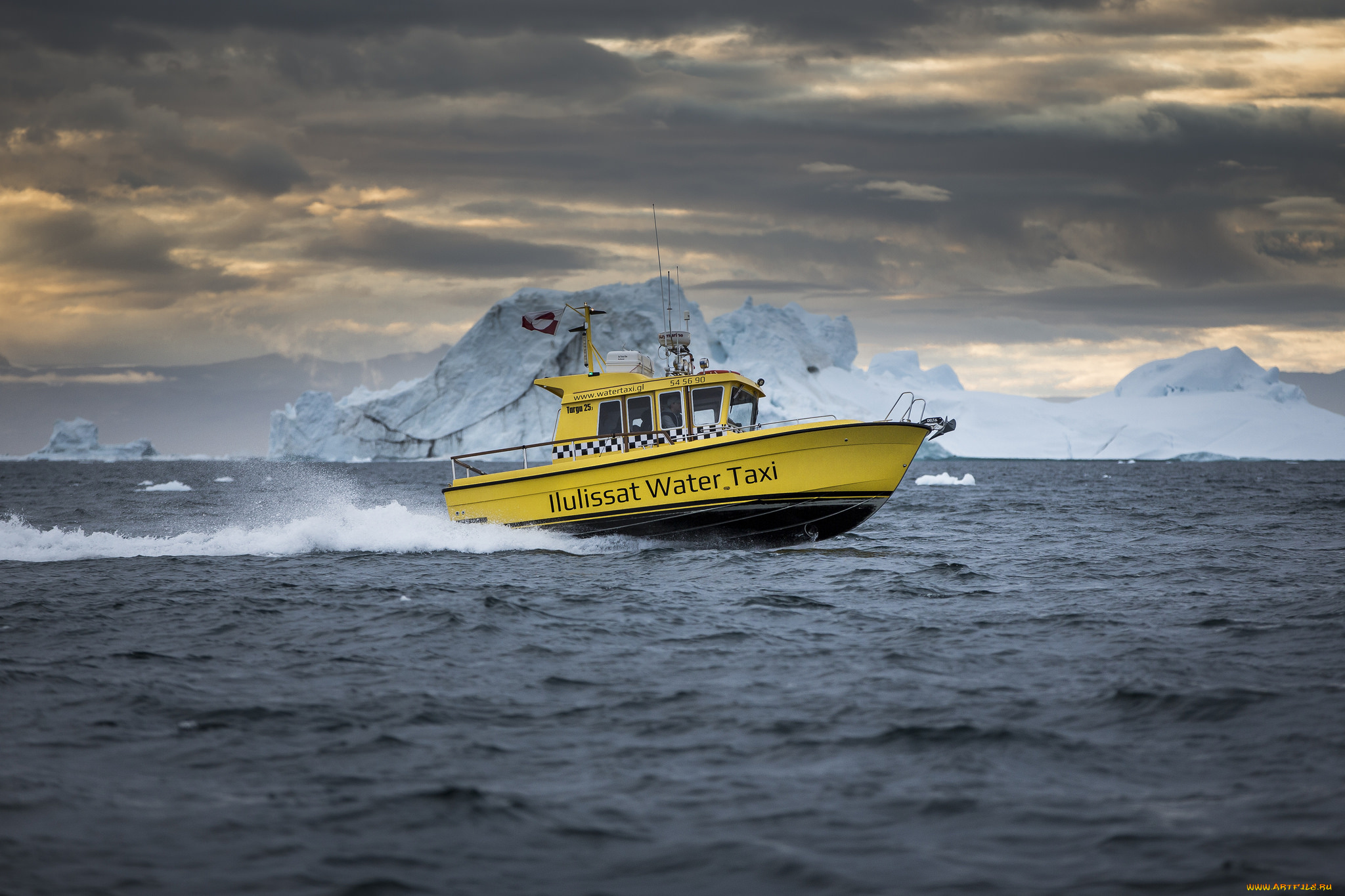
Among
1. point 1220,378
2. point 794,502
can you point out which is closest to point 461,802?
point 794,502

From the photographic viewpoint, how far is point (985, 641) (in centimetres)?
700

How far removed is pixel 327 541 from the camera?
14.0 metres

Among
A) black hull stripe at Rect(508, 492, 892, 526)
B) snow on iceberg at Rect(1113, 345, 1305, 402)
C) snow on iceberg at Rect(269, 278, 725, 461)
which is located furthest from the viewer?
snow on iceberg at Rect(1113, 345, 1305, 402)

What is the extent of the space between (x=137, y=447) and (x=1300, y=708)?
340ft

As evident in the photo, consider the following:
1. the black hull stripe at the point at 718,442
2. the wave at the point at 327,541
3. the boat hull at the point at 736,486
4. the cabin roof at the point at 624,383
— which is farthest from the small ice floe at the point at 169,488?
the black hull stripe at the point at 718,442

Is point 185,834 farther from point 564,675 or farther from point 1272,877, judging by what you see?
point 1272,877

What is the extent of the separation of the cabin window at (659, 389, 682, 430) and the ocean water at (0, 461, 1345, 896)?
2111 millimetres

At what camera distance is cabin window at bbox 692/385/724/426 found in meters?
12.2

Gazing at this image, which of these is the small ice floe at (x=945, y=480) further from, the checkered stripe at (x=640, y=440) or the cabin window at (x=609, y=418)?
the cabin window at (x=609, y=418)

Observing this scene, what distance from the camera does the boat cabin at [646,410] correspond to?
481 inches

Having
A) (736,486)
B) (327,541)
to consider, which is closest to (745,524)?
(736,486)

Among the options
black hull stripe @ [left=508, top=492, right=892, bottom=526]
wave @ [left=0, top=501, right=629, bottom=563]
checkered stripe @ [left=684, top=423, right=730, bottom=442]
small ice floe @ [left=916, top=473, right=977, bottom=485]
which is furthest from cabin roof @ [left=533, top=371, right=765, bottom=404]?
small ice floe @ [left=916, top=473, right=977, bottom=485]

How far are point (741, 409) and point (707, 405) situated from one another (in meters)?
0.50

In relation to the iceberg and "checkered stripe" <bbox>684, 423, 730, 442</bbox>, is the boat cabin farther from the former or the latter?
the iceberg
